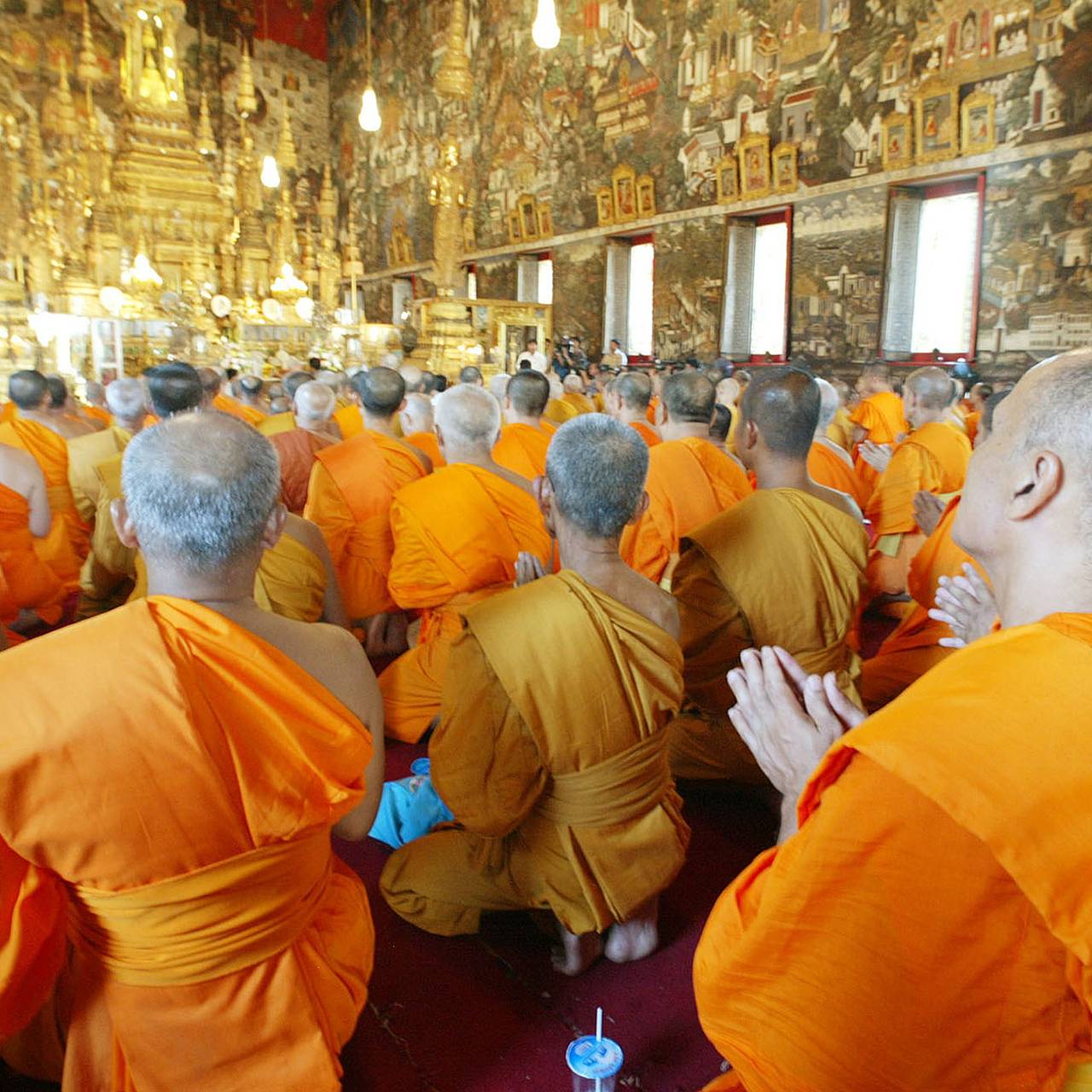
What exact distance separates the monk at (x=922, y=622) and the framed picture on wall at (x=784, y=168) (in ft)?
34.7

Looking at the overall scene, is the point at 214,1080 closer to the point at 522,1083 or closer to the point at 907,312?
the point at 522,1083

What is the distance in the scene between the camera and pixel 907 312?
41.5ft

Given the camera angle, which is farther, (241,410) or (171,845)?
(241,410)

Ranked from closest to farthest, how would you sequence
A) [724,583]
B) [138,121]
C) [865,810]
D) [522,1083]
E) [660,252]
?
1. [865,810]
2. [522,1083]
3. [724,583]
4. [138,121]
5. [660,252]

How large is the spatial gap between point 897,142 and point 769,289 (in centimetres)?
322

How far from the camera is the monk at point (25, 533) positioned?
4.23m

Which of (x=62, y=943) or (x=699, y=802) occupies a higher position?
(x=62, y=943)

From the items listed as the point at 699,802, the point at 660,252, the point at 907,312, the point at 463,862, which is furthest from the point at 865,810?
the point at 660,252

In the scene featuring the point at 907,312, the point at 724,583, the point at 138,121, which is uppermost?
the point at 138,121

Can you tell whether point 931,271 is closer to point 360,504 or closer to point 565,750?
point 360,504

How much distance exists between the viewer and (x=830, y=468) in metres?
4.93

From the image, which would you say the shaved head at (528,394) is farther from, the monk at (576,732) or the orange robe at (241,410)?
the monk at (576,732)

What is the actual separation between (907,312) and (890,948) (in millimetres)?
12929

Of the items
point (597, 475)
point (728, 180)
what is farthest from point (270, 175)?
point (597, 475)
